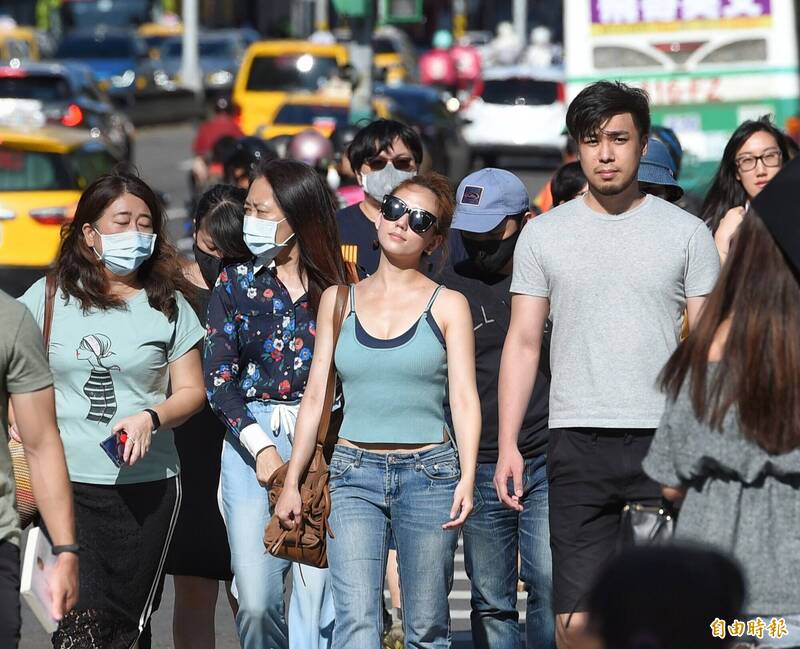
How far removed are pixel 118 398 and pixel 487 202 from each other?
1493 mm

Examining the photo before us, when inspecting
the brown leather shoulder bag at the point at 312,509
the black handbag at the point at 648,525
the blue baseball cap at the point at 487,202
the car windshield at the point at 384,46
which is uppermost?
the car windshield at the point at 384,46

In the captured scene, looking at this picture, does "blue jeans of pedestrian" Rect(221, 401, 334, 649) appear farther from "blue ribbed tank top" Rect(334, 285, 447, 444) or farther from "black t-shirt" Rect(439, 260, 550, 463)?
"black t-shirt" Rect(439, 260, 550, 463)

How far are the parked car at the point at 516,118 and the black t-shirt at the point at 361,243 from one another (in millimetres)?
19441

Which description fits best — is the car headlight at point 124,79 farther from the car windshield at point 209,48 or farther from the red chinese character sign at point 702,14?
the red chinese character sign at point 702,14

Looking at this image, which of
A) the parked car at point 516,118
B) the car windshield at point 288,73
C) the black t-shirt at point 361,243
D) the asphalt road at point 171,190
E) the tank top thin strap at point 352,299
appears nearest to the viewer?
the tank top thin strap at point 352,299

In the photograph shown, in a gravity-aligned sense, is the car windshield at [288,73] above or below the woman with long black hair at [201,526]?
above

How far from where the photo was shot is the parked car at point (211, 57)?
128ft

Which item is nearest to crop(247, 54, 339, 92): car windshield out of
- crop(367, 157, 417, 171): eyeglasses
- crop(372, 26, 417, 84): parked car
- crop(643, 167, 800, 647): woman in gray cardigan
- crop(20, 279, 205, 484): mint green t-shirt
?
crop(372, 26, 417, 84): parked car

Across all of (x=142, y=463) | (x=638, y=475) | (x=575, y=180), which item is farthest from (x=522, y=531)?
(x=575, y=180)

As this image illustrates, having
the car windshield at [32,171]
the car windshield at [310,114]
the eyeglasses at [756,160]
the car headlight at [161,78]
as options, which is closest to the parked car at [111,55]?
the car headlight at [161,78]

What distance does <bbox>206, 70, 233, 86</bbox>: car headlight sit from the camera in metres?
38.3

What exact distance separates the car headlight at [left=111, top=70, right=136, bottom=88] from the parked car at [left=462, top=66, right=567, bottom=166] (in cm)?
1107

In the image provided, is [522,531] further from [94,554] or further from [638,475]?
[94,554]

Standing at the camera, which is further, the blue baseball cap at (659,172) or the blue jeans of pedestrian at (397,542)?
the blue baseball cap at (659,172)
